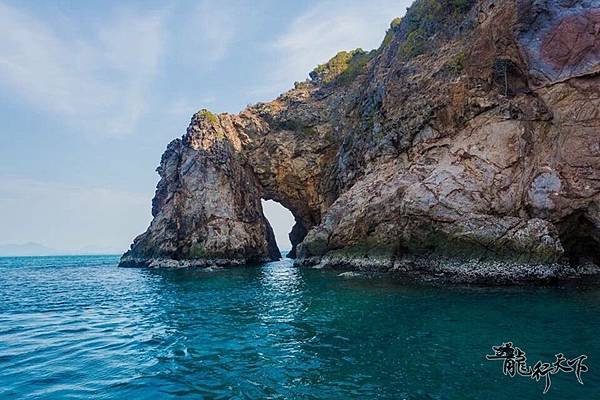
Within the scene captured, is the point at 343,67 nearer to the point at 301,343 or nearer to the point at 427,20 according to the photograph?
the point at 427,20

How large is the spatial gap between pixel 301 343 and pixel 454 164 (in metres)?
21.3

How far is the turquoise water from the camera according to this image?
832 cm

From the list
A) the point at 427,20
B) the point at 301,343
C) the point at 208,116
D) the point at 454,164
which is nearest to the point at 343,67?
the point at 427,20

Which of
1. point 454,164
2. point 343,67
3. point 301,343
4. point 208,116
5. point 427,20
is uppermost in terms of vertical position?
point 343,67

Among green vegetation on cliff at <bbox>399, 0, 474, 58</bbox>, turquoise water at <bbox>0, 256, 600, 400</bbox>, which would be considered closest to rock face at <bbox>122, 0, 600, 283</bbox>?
green vegetation on cliff at <bbox>399, 0, 474, 58</bbox>

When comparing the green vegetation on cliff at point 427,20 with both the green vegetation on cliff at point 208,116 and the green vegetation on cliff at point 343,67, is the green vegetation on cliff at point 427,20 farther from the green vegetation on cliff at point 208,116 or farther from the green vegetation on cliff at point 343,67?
the green vegetation on cliff at point 208,116

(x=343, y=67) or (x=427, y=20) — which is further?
(x=343, y=67)

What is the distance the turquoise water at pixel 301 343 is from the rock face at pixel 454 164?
234 inches

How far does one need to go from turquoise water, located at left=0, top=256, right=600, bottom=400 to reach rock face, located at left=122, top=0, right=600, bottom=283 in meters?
5.93

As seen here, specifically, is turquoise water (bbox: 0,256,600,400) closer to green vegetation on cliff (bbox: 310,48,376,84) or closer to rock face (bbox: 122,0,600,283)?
rock face (bbox: 122,0,600,283)

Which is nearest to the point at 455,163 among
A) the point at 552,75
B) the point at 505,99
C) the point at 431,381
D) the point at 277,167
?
the point at 505,99

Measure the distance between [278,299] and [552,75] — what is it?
24155 mm

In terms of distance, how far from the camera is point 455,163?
27.9 m

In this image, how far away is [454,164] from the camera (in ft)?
91.3
